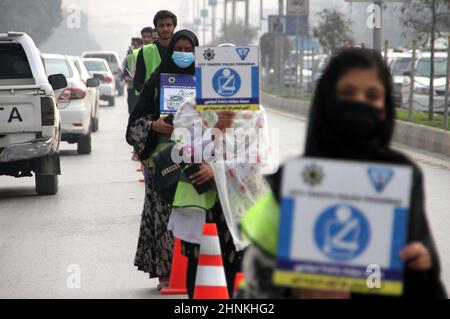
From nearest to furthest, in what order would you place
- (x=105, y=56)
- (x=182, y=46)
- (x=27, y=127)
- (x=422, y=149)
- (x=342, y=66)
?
(x=342, y=66) → (x=182, y=46) → (x=27, y=127) → (x=422, y=149) → (x=105, y=56)

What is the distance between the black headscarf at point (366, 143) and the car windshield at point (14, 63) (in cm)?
1122

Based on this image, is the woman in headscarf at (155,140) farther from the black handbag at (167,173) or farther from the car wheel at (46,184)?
the car wheel at (46,184)

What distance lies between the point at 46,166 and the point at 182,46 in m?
6.94

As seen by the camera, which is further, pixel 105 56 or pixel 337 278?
pixel 105 56

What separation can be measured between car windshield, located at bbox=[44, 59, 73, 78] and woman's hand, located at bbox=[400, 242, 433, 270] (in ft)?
59.7

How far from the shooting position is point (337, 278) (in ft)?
11.7

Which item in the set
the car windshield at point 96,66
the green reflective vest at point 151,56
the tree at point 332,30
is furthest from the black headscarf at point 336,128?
the car windshield at point 96,66

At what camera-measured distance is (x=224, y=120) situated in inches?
276

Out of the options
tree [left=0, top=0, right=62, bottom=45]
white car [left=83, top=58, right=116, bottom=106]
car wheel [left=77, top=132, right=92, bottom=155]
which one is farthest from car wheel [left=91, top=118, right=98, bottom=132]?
tree [left=0, top=0, right=62, bottom=45]

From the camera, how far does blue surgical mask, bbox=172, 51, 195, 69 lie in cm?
780

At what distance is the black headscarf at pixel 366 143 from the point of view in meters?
3.64

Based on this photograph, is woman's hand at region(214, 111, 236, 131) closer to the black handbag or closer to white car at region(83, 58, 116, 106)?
the black handbag
